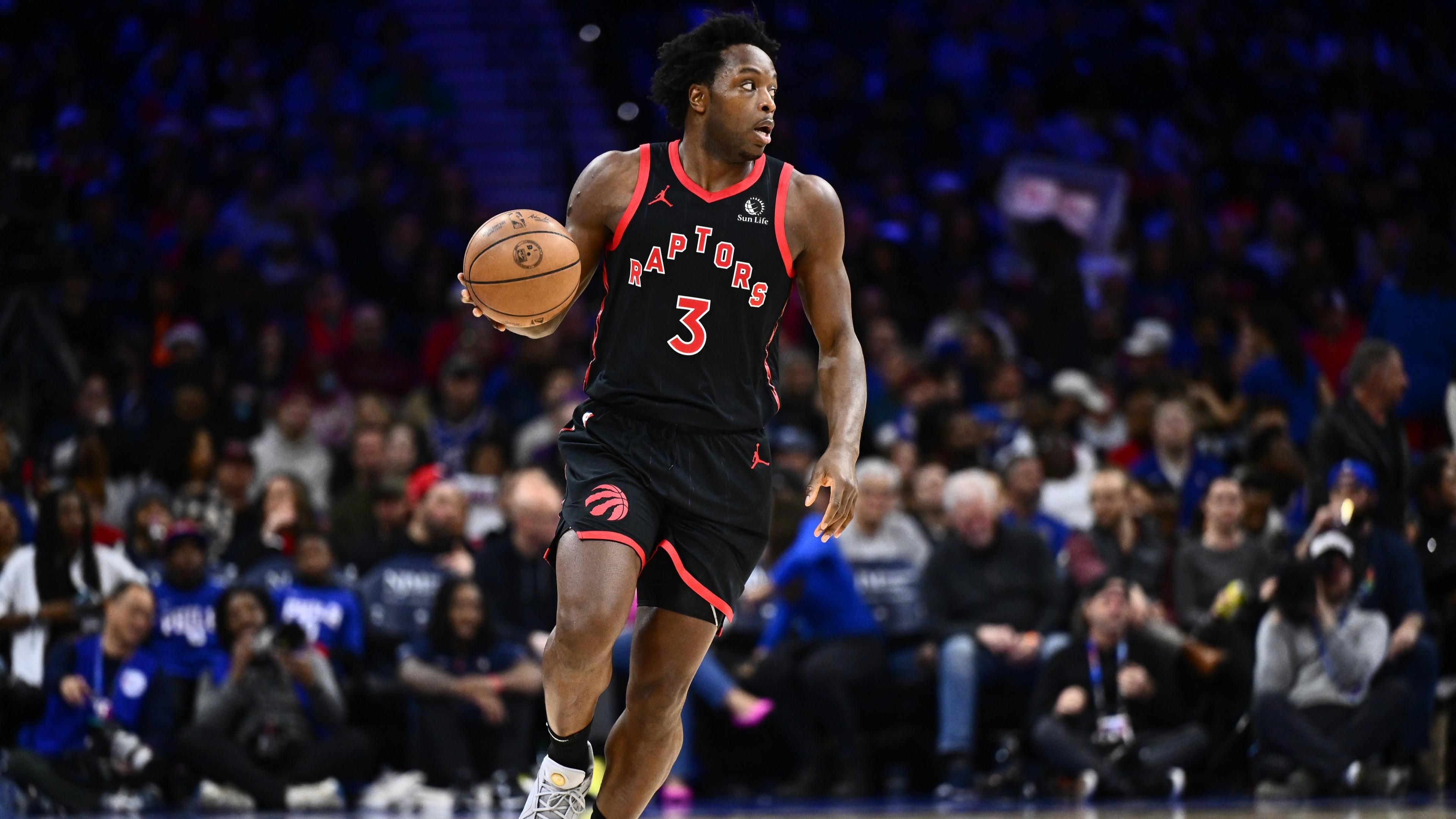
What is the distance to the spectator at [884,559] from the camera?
33.3 feet

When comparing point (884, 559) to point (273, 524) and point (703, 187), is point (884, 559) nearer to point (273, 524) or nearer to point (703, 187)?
point (273, 524)

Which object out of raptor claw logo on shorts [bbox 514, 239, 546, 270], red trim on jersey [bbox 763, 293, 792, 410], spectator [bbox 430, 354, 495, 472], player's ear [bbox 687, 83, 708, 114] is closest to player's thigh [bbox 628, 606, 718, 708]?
red trim on jersey [bbox 763, 293, 792, 410]

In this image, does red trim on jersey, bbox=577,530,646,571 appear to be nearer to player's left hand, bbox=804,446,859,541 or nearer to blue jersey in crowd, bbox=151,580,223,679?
player's left hand, bbox=804,446,859,541

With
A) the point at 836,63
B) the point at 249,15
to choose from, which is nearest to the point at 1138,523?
the point at 836,63

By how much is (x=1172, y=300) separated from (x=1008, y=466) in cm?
369

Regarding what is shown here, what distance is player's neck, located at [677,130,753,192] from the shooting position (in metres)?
4.99

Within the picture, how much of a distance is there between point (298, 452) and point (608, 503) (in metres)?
7.71

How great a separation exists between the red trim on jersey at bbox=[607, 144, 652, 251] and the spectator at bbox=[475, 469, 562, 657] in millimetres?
4982

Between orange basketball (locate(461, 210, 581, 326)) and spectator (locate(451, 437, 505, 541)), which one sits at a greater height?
orange basketball (locate(461, 210, 581, 326))

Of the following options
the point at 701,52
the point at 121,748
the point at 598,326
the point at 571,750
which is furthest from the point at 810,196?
the point at 121,748

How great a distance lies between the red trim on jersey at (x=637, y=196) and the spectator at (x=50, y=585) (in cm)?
562

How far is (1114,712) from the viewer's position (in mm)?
9398

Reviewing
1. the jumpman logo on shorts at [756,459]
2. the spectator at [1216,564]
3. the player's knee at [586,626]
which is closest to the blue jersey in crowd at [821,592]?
the spectator at [1216,564]

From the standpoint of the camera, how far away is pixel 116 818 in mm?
8711
